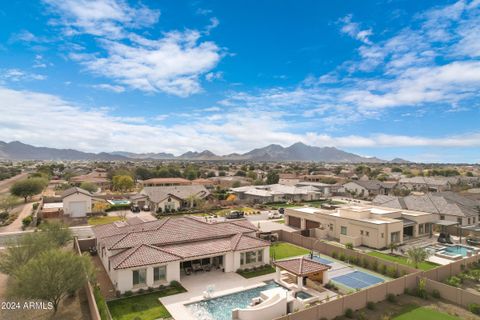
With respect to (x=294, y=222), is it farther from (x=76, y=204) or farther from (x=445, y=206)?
(x=76, y=204)

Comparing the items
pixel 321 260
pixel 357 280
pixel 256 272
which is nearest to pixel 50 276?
pixel 256 272

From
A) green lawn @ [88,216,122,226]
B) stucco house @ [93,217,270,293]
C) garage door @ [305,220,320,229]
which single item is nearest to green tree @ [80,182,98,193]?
green lawn @ [88,216,122,226]

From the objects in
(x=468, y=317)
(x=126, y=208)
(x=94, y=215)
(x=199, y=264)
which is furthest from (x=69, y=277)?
(x=126, y=208)

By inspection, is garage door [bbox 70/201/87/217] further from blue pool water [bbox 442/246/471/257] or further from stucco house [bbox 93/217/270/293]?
blue pool water [bbox 442/246/471/257]

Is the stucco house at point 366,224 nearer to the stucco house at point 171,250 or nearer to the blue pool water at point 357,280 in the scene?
the blue pool water at point 357,280

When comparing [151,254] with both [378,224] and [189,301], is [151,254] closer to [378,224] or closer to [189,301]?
[189,301]
